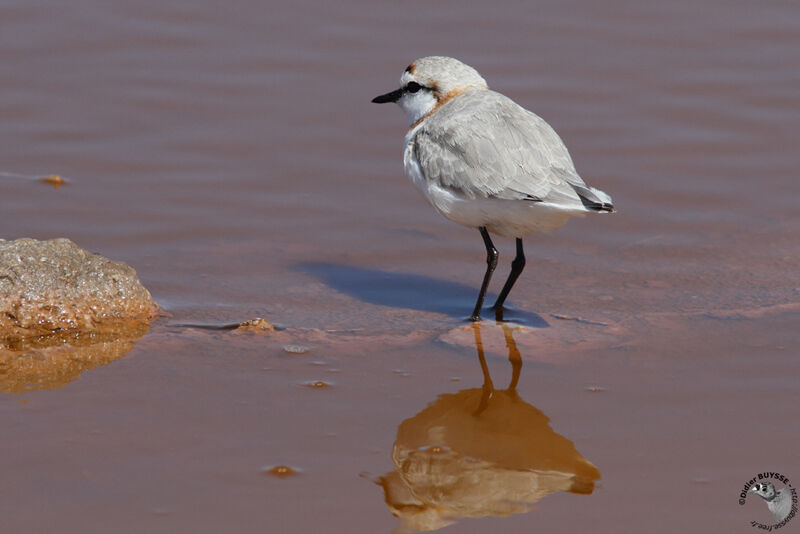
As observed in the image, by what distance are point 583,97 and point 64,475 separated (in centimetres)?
654

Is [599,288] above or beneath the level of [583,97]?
beneath

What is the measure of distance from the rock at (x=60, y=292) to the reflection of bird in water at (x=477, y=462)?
1.85 meters

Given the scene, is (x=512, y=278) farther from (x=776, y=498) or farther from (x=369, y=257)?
(x=776, y=498)

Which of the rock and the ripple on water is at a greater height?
the rock

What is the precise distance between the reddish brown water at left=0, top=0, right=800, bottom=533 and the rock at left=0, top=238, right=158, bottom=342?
0.26 meters

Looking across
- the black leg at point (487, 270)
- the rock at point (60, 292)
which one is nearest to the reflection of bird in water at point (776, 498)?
the black leg at point (487, 270)

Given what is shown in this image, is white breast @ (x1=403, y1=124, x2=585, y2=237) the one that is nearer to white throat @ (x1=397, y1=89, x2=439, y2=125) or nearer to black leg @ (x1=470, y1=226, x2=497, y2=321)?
black leg @ (x1=470, y1=226, x2=497, y2=321)

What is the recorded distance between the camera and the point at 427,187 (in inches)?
251

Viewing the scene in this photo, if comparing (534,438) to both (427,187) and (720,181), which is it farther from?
(720,181)

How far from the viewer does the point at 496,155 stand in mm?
6090

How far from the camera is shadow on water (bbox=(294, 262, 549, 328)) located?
6.56 metres

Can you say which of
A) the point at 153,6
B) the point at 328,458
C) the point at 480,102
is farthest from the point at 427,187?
the point at 153,6

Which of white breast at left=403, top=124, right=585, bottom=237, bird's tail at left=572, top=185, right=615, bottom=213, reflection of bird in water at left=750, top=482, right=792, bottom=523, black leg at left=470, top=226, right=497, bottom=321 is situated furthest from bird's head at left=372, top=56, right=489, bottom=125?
reflection of bird in water at left=750, top=482, right=792, bottom=523

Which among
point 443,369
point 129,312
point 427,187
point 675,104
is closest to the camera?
point 443,369
